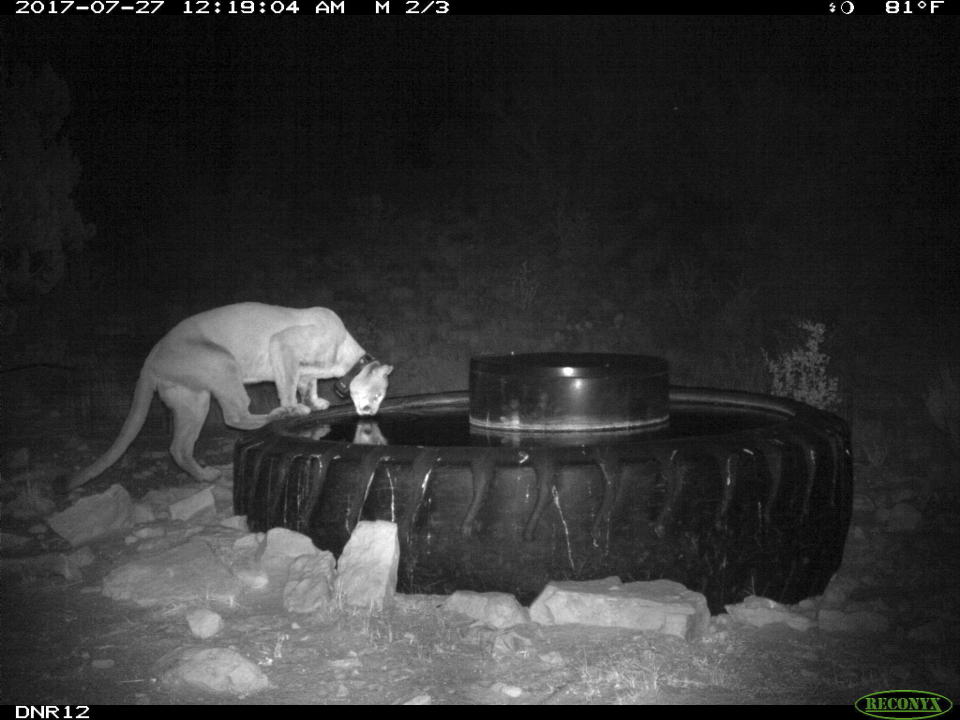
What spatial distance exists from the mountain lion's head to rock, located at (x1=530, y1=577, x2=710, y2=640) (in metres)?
2.37

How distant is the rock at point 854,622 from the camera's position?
3.45m

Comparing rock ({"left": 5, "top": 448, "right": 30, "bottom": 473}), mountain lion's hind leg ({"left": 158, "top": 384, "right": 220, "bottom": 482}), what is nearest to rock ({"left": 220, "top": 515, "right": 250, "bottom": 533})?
mountain lion's hind leg ({"left": 158, "top": 384, "right": 220, "bottom": 482})

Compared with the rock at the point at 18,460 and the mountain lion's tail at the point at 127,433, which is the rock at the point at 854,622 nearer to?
the mountain lion's tail at the point at 127,433

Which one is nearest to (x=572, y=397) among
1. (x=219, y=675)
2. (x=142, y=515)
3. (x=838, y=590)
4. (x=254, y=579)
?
(x=838, y=590)

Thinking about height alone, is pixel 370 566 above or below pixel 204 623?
above

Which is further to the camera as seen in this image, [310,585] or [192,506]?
[192,506]

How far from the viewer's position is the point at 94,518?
16.5 feet

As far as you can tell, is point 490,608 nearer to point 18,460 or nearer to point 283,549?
point 283,549

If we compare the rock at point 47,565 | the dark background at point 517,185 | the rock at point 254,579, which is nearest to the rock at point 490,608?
the rock at point 254,579

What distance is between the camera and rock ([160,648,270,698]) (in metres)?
2.92

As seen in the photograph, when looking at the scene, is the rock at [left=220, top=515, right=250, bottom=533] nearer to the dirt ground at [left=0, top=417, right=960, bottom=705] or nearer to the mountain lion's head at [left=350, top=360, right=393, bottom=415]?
the dirt ground at [left=0, top=417, right=960, bottom=705]

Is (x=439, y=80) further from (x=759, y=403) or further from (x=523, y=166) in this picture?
(x=759, y=403)

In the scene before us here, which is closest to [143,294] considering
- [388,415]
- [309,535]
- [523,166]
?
[523,166]

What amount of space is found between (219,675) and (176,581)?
3.34 ft
